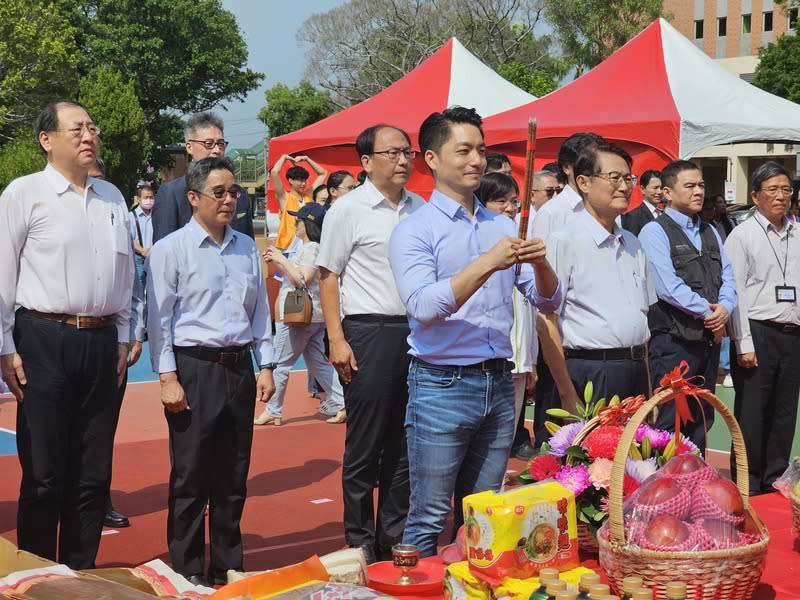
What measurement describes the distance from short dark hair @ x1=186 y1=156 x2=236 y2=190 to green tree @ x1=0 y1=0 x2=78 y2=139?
43.2 m

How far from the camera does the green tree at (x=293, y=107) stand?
7362 cm

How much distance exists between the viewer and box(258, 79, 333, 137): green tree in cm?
7362

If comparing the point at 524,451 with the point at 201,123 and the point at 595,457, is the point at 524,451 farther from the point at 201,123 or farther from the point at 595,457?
the point at 595,457

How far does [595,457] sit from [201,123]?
11.5ft

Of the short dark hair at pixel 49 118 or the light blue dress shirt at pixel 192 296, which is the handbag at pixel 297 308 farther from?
the short dark hair at pixel 49 118

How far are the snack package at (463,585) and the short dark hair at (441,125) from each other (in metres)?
1.61

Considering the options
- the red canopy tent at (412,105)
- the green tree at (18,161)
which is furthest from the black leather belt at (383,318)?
the green tree at (18,161)

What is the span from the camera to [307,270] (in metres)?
8.91

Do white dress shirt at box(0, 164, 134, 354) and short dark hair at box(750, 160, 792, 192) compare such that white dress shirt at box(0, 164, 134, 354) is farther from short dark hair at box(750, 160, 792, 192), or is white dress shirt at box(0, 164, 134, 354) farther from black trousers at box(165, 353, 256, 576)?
short dark hair at box(750, 160, 792, 192)

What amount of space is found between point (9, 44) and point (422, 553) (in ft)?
156

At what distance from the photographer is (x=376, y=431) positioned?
5.11 m

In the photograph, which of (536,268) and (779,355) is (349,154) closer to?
(779,355)

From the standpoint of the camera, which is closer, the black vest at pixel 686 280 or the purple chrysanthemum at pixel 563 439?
the purple chrysanthemum at pixel 563 439

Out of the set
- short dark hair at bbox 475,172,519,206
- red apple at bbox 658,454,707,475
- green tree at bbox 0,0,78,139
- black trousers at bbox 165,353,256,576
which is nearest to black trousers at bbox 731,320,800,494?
short dark hair at bbox 475,172,519,206
